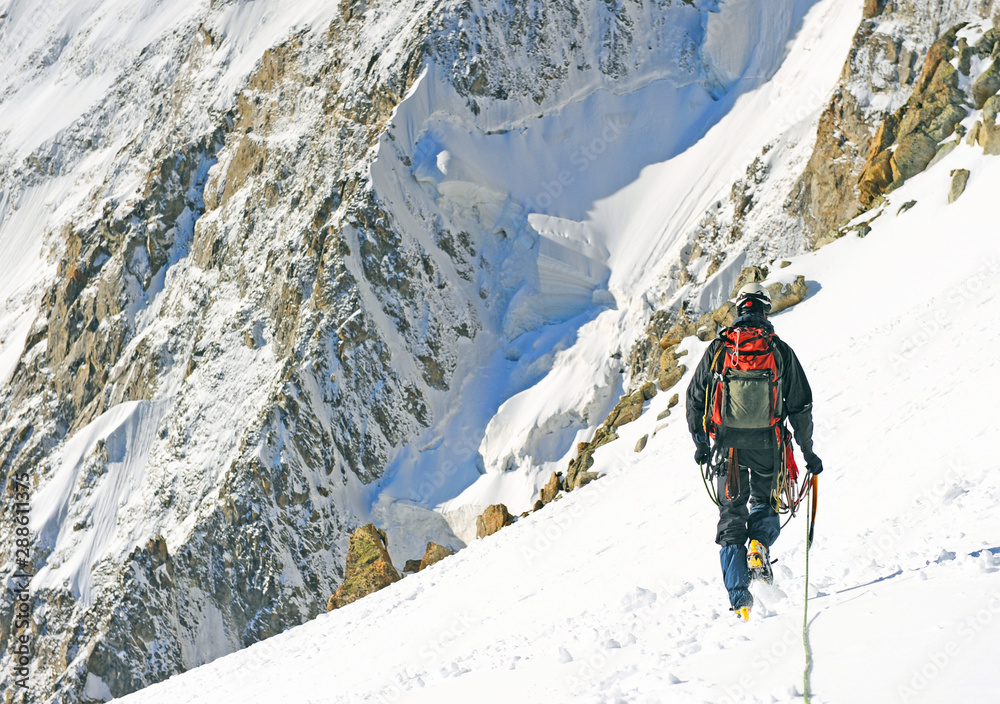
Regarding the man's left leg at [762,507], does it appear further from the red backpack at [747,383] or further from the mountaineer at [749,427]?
the red backpack at [747,383]

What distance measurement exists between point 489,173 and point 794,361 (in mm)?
35002

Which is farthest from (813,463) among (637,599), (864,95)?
(864,95)

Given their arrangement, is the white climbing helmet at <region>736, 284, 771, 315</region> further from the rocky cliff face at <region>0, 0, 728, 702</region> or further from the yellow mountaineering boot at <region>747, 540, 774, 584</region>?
the rocky cliff face at <region>0, 0, 728, 702</region>

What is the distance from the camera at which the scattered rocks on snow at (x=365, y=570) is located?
69.6ft

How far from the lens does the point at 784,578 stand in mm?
5625

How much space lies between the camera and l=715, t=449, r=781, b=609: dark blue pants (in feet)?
17.5

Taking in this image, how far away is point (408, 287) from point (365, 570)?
19.4 metres

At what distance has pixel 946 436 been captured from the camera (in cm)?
739

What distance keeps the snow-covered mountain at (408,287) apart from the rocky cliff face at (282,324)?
0.48ft


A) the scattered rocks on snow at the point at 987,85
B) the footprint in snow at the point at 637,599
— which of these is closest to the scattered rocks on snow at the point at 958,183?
the scattered rocks on snow at the point at 987,85

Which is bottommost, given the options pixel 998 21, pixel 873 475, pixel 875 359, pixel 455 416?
pixel 455 416

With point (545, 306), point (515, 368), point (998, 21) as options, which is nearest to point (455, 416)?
point (515, 368)

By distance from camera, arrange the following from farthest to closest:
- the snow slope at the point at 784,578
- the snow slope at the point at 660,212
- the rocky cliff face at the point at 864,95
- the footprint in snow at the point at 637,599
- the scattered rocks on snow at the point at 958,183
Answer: the snow slope at the point at 660,212 → the rocky cliff face at the point at 864,95 → the scattered rocks on snow at the point at 958,183 → the footprint in snow at the point at 637,599 → the snow slope at the point at 784,578

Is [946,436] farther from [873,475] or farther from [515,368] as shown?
[515,368]
